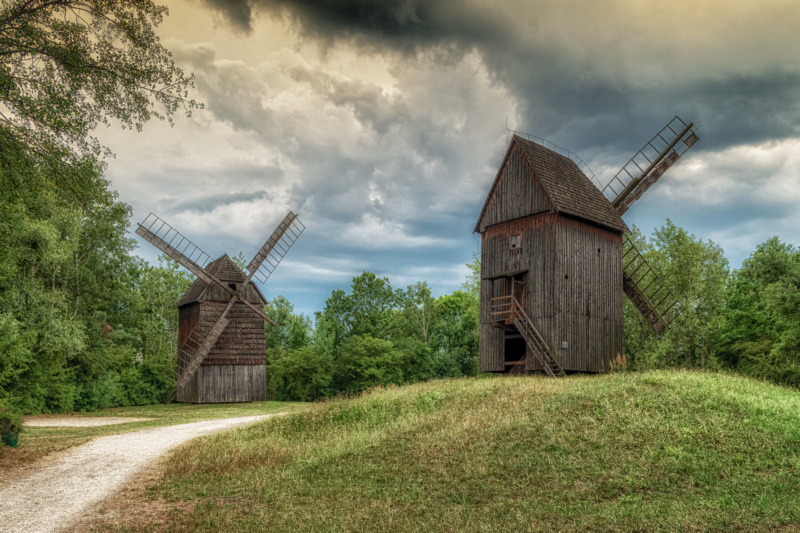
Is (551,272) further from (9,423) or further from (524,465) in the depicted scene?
(9,423)

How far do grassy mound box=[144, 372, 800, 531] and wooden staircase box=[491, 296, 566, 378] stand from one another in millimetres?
5810

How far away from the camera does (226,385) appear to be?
39469 millimetres

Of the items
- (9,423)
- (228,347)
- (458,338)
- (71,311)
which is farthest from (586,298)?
(71,311)

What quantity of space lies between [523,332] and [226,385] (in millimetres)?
22038

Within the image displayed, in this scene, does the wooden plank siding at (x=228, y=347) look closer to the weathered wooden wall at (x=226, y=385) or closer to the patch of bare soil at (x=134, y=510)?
the weathered wooden wall at (x=226, y=385)

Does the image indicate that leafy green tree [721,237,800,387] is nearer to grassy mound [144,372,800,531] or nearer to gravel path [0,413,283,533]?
grassy mound [144,372,800,531]

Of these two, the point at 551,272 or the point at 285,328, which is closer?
the point at 551,272

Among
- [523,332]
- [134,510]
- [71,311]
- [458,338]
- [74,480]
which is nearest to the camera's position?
[134,510]

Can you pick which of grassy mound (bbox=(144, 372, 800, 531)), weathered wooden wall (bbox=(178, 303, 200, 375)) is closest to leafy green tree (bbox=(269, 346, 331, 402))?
weathered wooden wall (bbox=(178, 303, 200, 375))

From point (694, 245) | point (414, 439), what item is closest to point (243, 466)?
point (414, 439)

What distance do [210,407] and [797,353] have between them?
33.9 m

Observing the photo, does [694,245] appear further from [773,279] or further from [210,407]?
[210,407]

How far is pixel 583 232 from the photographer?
94.9 ft

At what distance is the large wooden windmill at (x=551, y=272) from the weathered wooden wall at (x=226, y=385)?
713 inches
